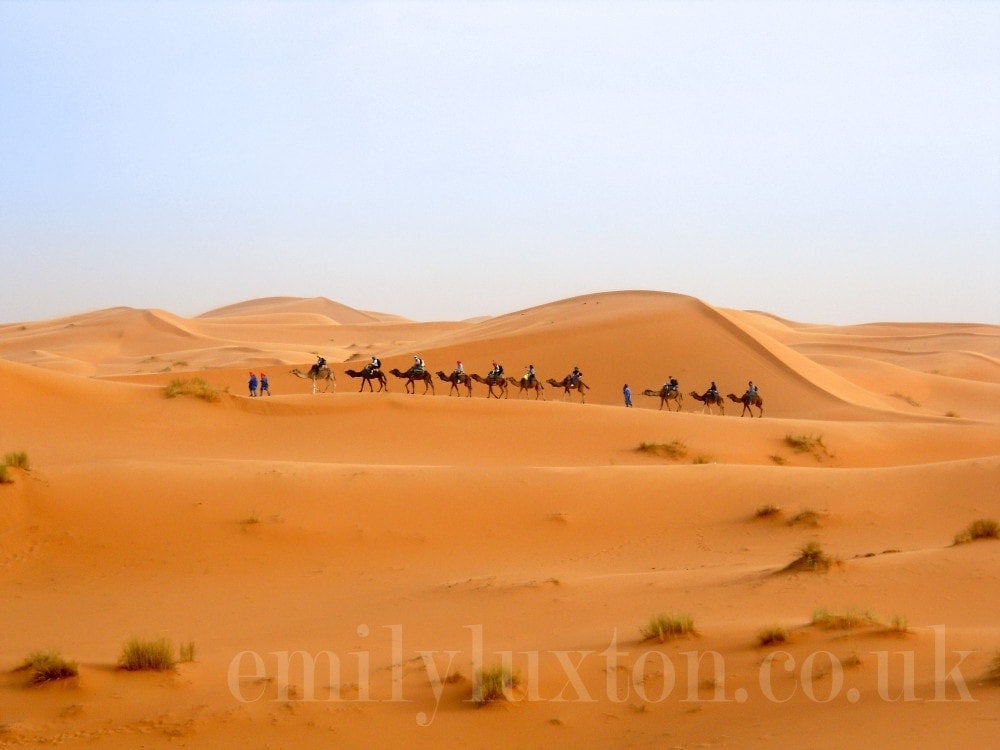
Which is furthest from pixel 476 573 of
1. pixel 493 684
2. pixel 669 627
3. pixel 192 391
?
pixel 192 391

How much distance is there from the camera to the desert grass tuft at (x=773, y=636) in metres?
8.70

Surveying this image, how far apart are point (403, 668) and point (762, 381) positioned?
3484 cm

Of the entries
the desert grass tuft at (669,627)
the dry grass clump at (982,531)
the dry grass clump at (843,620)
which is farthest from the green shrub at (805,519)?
the desert grass tuft at (669,627)

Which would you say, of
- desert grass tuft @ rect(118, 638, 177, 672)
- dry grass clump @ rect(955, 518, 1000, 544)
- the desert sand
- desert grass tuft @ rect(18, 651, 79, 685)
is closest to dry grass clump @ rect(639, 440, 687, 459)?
the desert sand

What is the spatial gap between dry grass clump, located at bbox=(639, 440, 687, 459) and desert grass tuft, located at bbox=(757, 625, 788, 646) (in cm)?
1431

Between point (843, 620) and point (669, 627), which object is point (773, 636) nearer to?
point (843, 620)

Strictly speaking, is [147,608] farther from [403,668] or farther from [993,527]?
[993,527]

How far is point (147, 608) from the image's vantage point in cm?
1177

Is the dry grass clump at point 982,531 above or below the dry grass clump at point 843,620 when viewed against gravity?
above

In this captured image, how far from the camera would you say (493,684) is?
27.4ft

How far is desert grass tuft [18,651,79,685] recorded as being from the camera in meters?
8.63

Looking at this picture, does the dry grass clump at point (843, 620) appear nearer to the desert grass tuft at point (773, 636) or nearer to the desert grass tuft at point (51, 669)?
the desert grass tuft at point (773, 636)

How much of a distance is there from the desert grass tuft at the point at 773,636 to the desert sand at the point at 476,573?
91 millimetres

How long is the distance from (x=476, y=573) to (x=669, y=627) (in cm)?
457
